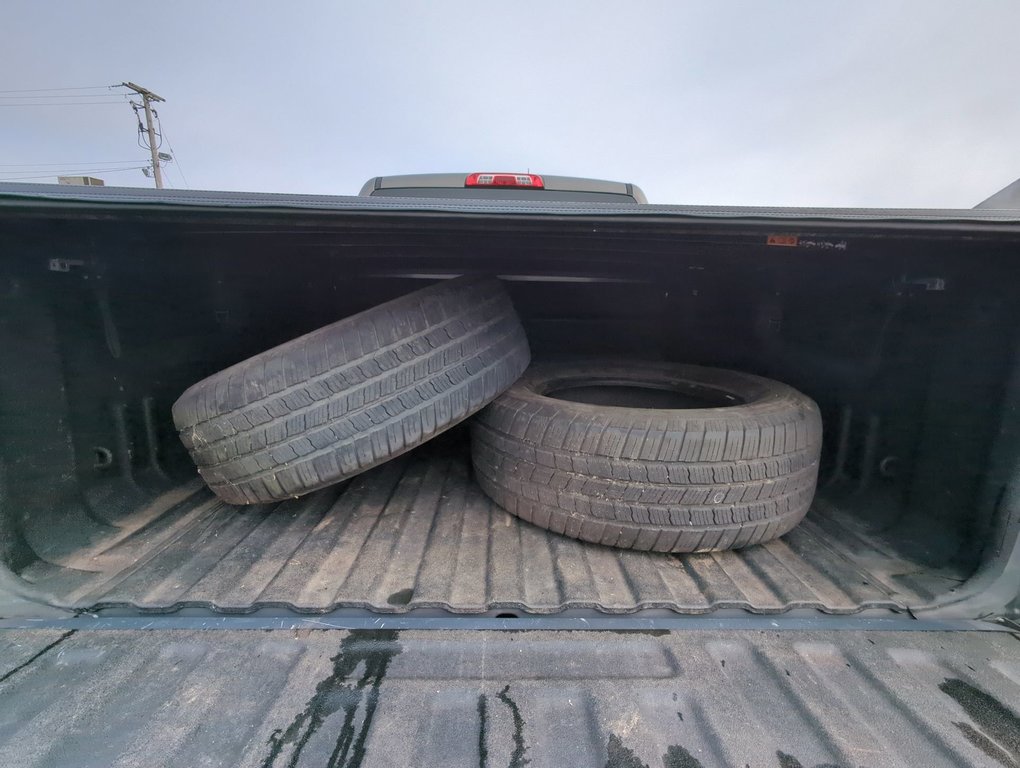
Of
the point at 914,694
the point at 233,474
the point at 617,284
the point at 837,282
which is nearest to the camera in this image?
the point at 914,694

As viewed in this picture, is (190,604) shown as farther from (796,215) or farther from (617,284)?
(617,284)

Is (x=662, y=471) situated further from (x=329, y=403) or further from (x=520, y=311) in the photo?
(x=520, y=311)

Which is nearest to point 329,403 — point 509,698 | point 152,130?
point 509,698

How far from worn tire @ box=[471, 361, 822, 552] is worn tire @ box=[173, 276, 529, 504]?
323mm

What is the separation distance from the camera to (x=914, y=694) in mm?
951

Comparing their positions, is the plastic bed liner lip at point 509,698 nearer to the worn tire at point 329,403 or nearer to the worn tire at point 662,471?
the worn tire at point 662,471

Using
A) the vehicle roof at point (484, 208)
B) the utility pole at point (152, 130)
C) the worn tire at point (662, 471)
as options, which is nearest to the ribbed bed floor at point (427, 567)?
the worn tire at point (662, 471)

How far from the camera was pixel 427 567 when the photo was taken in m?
1.38

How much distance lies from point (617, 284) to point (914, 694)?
1.96 m

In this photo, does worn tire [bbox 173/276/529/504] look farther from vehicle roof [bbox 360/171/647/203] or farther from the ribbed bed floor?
vehicle roof [bbox 360/171/647/203]

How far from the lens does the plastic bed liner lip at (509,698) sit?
2.67 ft

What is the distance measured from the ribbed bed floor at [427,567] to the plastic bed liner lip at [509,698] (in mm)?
113

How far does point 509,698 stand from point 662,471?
0.76 meters

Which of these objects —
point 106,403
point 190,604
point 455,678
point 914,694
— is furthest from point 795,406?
point 106,403
